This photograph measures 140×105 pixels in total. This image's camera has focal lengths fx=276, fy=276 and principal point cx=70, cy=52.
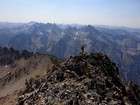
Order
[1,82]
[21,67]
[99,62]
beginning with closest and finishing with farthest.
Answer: [99,62] < [1,82] < [21,67]

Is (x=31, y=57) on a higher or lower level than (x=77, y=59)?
lower

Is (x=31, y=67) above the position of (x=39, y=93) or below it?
below

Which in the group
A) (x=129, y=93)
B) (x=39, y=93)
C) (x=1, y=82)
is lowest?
(x=1, y=82)

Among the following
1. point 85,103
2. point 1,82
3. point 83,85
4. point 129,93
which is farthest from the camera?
point 1,82

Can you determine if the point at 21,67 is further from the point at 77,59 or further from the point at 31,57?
the point at 77,59

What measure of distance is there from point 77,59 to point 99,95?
67.5 ft

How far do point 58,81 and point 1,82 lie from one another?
10793 centimetres

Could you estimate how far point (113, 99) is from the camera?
40531 millimetres

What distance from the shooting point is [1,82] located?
5910 inches

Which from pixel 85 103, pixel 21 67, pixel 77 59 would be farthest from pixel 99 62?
pixel 21 67

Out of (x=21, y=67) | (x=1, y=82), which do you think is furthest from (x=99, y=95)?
(x=21, y=67)

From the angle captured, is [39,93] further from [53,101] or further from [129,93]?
[129,93]

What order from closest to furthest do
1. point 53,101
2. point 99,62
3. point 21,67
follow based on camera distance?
point 53,101
point 99,62
point 21,67

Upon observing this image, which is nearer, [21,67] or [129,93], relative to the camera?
[129,93]
